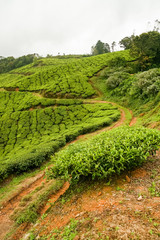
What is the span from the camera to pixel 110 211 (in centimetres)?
392

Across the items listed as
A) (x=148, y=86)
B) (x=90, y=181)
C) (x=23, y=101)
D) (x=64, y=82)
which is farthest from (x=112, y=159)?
(x=64, y=82)

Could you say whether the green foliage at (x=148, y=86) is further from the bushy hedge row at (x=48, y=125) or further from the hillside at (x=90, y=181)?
the bushy hedge row at (x=48, y=125)

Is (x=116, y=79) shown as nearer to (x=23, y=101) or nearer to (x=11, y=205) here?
(x=23, y=101)

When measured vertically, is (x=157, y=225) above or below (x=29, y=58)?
below

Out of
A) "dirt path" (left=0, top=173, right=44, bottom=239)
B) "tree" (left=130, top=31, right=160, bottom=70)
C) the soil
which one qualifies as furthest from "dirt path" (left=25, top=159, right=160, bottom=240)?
"tree" (left=130, top=31, right=160, bottom=70)

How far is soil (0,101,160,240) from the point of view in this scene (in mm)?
3188

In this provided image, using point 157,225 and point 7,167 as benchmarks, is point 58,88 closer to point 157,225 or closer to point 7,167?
point 7,167

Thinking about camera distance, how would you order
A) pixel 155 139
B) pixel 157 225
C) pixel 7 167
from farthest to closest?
pixel 7 167 → pixel 155 139 → pixel 157 225

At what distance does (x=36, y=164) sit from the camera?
11.6 meters

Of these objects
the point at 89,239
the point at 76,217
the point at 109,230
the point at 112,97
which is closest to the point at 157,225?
the point at 109,230

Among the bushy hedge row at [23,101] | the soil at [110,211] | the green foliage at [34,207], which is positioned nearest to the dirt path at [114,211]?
the soil at [110,211]

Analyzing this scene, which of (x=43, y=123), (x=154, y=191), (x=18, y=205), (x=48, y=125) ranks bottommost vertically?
(x=18, y=205)

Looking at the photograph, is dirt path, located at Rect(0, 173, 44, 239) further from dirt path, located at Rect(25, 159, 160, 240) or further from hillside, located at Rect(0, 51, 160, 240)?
dirt path, located at Rect(25, 159, 160, 240)

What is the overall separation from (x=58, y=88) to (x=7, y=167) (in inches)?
863
